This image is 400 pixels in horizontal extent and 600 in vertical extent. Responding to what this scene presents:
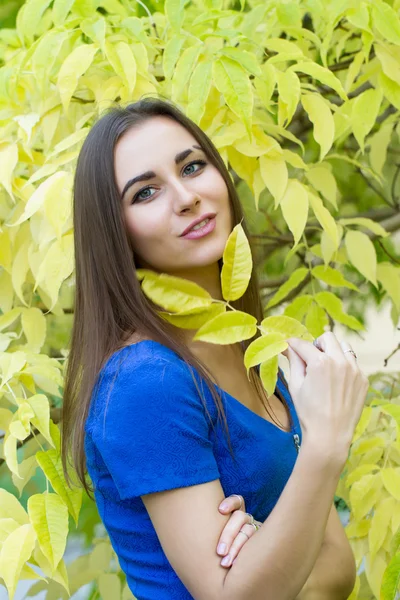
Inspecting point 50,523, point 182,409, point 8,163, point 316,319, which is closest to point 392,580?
point 182,409

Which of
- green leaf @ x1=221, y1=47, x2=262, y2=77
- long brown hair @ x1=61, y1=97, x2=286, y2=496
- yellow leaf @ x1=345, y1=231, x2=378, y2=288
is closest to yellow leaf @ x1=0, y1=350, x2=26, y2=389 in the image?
long brown hair @ x1=61, y1=97, x2=286, y2=496

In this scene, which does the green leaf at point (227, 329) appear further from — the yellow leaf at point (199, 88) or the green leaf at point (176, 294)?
the yellow leaf at point (199, 88)

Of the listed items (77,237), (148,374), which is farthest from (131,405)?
(77,237)

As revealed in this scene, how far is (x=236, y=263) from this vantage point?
0.90 meters

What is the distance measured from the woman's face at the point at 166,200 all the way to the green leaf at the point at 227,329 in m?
0.15

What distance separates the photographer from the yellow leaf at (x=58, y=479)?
46.4 inches

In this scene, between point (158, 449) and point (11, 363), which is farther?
point (11, 363)

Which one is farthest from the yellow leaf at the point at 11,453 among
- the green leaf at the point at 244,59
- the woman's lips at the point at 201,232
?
the green leaf at the point at 244,59

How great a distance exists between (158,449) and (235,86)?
20.7 inches

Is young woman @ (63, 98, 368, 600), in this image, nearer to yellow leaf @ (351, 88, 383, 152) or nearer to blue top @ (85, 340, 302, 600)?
blue top @ (85, 340, 302, 600)

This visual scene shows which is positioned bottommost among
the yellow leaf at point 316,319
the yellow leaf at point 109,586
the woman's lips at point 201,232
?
the yellow leaf at point 109,586

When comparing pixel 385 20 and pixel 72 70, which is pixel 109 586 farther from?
pixel 385 20

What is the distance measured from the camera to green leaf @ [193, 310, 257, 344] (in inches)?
34.6

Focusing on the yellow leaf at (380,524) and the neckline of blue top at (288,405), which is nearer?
the neckline of blue top at (288,405)
